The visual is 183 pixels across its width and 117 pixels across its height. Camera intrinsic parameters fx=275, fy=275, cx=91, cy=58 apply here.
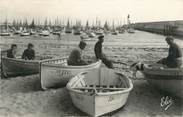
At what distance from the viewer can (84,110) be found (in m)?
4.91

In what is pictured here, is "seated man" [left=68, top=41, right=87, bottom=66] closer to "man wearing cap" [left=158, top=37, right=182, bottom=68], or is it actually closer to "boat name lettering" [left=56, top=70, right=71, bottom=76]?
"boat name lettering" [left=56, top=70, right=71, bottom=76]

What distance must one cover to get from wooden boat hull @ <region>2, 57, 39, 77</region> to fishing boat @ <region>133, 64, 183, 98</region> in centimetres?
330

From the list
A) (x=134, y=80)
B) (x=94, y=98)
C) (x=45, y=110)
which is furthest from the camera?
(x=134, y=80)

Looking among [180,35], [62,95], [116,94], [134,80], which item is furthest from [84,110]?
[180,35]

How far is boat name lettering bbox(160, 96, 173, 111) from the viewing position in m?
5.52

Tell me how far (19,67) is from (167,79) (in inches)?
167

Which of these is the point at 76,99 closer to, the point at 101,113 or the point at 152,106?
the point at 101,113

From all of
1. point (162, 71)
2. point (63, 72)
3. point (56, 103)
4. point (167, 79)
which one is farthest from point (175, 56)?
point (56, 103)

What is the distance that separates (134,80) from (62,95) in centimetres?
221

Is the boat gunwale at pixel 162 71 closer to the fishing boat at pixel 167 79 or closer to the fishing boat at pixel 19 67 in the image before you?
the fishing boat at pixel 167 79

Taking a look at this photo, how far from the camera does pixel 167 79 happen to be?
215 inches

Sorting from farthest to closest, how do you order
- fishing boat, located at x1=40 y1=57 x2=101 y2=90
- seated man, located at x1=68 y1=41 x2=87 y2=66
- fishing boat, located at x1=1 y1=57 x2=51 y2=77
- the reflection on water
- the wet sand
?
the reflection on water
fishing boat, located at x1=1 y1=57 x2=51 y2=77
seated man, located at x1=68 y1=41 x2=87 y2=66
fishing boat, located at x1=40 y1=57 x2=101 y2=90
the wet sand

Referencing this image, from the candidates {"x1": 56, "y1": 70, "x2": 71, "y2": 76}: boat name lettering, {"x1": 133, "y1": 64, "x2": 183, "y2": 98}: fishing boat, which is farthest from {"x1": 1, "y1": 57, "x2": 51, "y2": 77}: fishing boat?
{"x1": 133, "y1": 64, "x2": 183, "y2": 98}: fishing boat

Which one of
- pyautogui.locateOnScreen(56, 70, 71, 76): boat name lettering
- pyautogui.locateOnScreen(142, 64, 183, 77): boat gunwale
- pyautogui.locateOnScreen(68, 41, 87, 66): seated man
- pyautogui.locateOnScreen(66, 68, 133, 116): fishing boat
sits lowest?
pyautogui.locateOnScreen(66, 68, 133, 116): fishing boat
